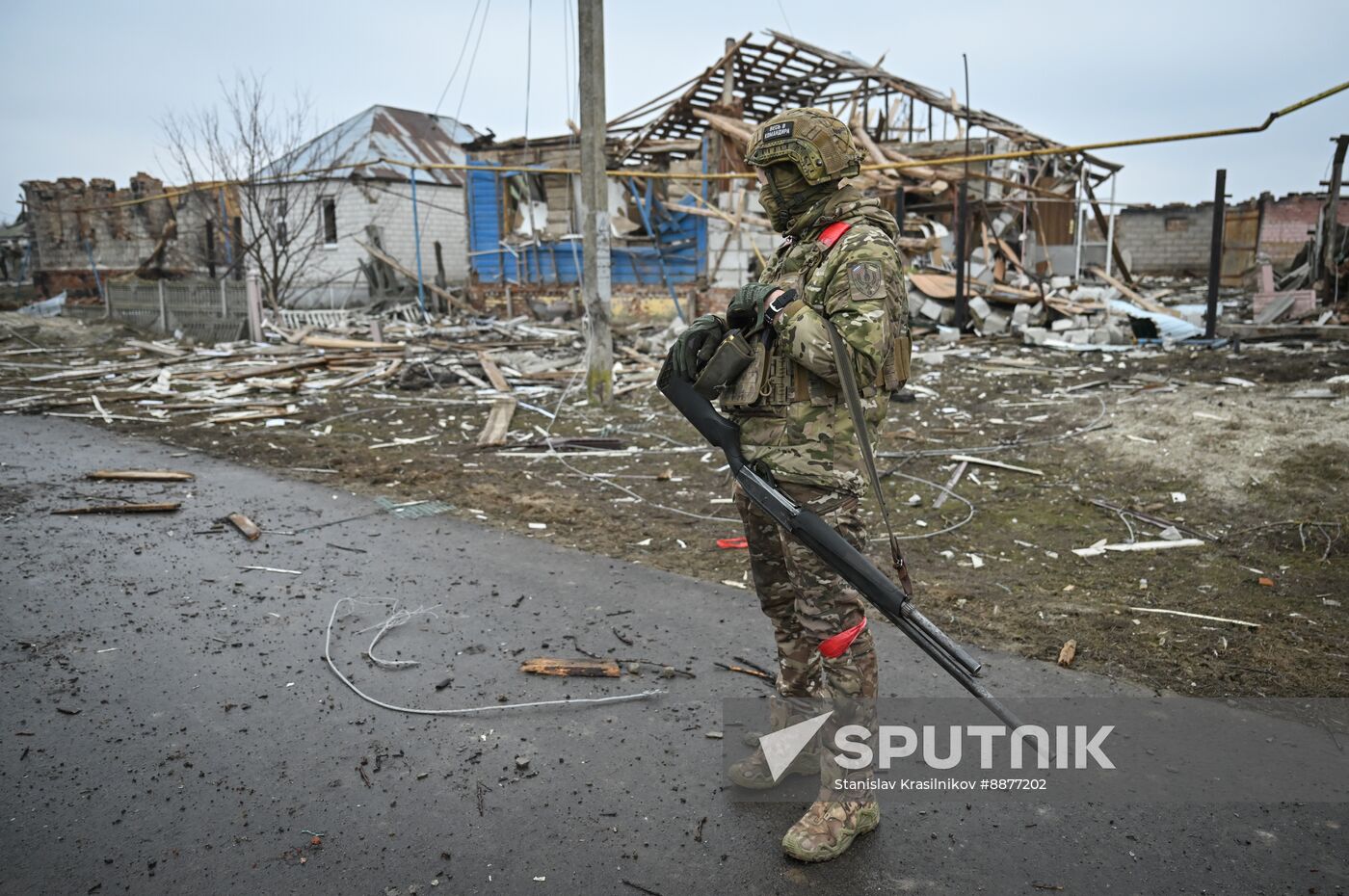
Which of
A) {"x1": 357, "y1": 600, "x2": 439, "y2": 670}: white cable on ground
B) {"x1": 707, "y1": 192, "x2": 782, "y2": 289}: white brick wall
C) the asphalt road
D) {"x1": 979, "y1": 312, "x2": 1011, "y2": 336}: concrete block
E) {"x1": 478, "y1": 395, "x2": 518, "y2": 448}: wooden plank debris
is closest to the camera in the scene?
the asphalt road

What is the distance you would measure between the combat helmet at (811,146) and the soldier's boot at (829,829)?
189 cm

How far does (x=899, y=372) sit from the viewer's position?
2578 millimetres

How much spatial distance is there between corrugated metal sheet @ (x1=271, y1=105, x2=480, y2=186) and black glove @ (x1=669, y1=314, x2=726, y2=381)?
81.6ft

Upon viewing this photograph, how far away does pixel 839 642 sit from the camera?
8.15ft

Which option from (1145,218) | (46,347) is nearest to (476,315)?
(46,347)

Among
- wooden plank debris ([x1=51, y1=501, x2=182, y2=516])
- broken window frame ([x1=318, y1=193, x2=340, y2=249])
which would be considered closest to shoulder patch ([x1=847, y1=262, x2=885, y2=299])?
wooden plank debris ([x1=51, y1=501, x2=182, y2=516])

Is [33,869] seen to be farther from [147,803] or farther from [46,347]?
[46,347]

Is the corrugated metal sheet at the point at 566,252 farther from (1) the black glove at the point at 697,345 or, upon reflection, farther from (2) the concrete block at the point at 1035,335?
(1) the black glove at the point at 697,345

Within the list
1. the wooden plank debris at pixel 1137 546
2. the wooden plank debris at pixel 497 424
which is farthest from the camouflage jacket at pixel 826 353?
the wooden plank debris at pixel 497 424

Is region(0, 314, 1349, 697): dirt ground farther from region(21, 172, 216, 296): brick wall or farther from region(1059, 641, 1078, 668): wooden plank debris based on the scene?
region(21, 172, 216, 296): brick wall

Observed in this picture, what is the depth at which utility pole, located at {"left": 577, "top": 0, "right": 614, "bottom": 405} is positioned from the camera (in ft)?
30.2

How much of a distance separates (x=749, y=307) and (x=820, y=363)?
30 cm

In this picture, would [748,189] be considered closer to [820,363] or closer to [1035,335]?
[1035,335]

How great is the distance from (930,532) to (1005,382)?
16.7 ft
